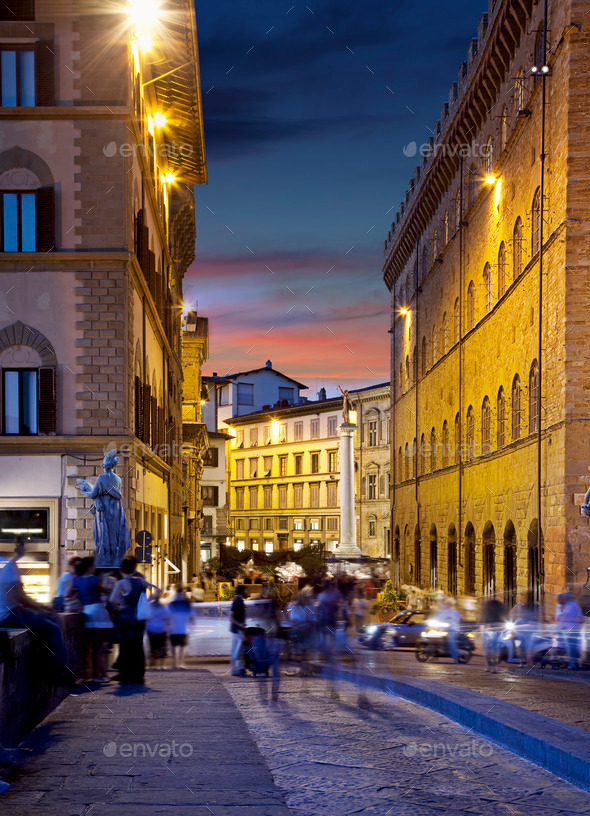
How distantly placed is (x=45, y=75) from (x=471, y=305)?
1815cm

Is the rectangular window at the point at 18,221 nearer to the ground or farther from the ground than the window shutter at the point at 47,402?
farther from the ground

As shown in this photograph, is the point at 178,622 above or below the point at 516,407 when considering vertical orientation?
below

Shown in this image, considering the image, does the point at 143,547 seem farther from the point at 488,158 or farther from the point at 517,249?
the point at 488,158

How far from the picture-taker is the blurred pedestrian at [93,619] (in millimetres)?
12678

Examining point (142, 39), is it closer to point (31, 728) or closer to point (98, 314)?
point (98, 314)

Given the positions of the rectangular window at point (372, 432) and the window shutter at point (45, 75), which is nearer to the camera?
the window shutter at point (45, 75)

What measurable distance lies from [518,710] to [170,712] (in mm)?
3333

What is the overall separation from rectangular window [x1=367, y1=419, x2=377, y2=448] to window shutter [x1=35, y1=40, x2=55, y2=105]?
62.5 meters

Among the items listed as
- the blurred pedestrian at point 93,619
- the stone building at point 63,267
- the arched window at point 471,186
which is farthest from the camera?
the arched window at point 471,186

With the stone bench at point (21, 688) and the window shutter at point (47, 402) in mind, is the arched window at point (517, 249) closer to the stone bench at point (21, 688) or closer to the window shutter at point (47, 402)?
the window shutter at point (47, 402)

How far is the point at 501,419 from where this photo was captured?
1211 inches

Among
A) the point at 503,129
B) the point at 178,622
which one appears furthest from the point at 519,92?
the point at 178,622

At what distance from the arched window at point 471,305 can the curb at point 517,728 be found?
24784mm

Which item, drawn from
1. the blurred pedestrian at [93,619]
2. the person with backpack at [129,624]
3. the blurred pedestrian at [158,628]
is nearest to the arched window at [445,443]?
the blurred pedestrian at [158,628]
